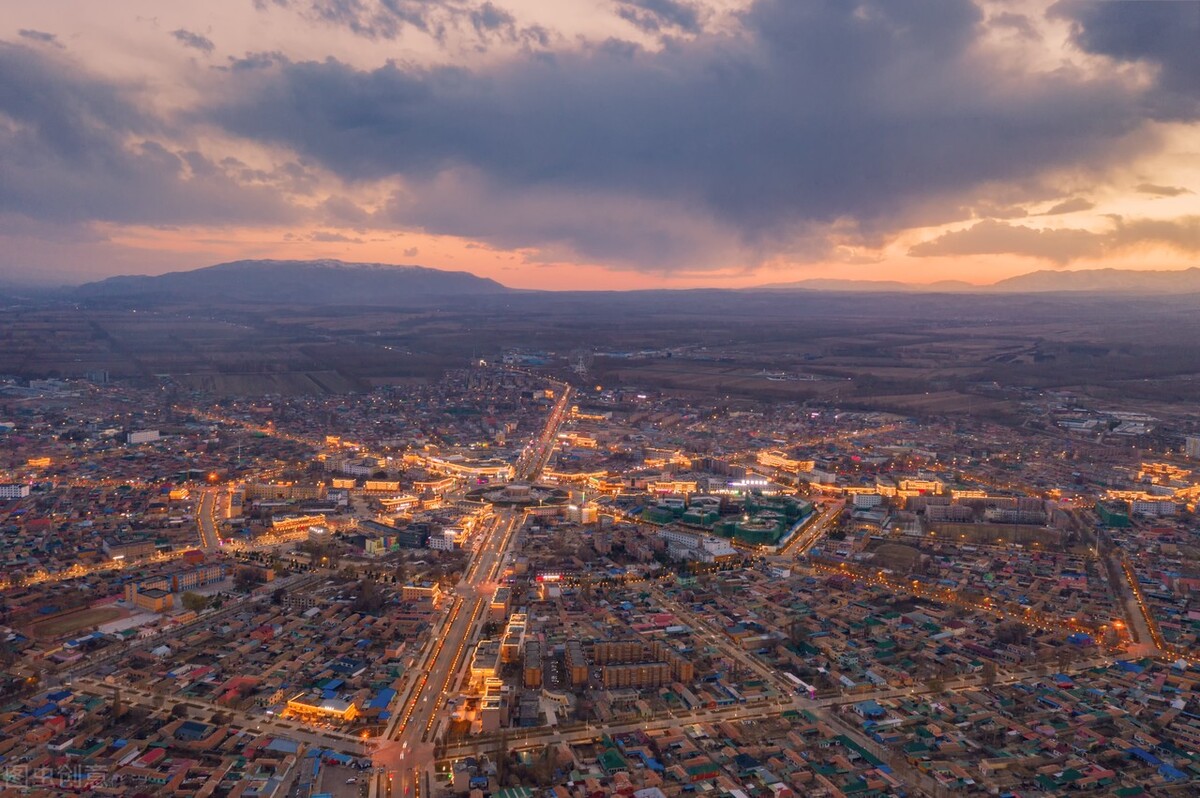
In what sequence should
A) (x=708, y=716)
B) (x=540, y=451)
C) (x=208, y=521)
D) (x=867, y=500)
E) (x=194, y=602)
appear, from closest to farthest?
(x=708, y=716) → (x=194, y=602) → (x=208, y=521) → (x=867, y=500) → (x=540, y=451)

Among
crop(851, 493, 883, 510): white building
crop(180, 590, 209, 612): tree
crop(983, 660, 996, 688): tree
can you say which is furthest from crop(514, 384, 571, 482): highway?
crop(983, 660, 996, 688): tree

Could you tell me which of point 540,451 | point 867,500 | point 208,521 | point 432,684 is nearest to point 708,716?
point 432,684

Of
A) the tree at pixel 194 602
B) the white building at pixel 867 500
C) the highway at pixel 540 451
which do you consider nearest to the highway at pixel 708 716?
the tree at pixel 194 602

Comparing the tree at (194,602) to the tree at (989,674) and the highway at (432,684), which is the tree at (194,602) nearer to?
the highway at (432,684)

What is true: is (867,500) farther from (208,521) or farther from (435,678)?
(208,521)

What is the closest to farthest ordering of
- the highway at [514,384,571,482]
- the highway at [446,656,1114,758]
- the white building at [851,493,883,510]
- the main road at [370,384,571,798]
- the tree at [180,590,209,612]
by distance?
the main road at [370,384,571,798], the highway at [446,656,1114,758], the tree at [180,590,209,612], the white building at [851,493,883,510], the highway at [514,384,571,482]

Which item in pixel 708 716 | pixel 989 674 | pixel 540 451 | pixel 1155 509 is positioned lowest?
pixel 708 716

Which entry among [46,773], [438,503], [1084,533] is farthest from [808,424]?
[46,773]

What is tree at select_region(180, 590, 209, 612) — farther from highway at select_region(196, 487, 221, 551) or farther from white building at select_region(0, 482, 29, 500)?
white building at select_region(0, 482, 29, 500)

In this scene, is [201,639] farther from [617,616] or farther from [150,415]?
[150,415]
